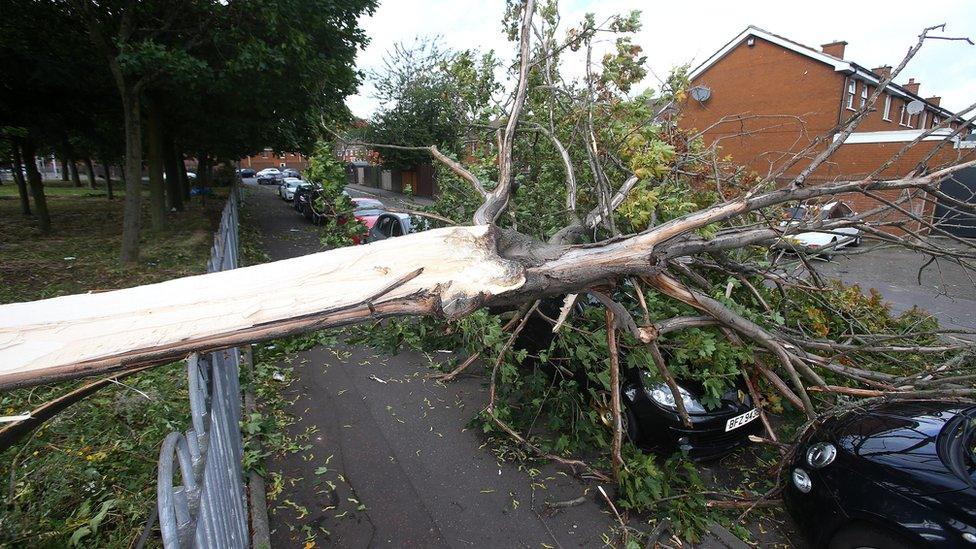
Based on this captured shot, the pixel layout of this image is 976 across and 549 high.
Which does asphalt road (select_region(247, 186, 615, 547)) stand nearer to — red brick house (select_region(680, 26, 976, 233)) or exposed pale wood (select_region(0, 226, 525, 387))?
exposed pale wood (select_region(0, 226, 525, 387))

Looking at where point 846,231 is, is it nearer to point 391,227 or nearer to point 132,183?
point 391,227

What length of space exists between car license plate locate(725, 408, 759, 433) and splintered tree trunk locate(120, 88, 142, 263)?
10.3 metres

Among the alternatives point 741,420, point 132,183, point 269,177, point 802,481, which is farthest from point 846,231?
point 269,177

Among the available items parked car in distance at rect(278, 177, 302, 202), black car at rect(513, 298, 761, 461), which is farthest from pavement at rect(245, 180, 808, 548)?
parked car in distance at rect(278, 177, 302, 202)

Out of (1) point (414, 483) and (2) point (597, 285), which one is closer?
(2) point (597, 285)

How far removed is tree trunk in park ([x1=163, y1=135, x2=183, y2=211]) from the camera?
16477 mm

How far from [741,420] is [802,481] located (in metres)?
0.75

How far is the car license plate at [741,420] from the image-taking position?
152 inches

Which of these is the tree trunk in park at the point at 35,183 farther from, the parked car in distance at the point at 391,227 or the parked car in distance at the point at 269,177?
the parked car in distance at the point at 269,177

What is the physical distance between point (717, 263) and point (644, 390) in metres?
1.29

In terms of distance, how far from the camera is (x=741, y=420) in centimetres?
392

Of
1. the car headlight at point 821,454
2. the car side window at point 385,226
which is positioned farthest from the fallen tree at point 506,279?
the car side window at point 385,226

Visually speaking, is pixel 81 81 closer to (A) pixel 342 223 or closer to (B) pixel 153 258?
(B) pixel 153 258

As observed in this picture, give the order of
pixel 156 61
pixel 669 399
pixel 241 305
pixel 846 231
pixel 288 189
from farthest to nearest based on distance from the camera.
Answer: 1. pixel 288 189
2. pixel 156 61
3. pixel 846 231
4. pixel 669 399
5. pixel 241 305
